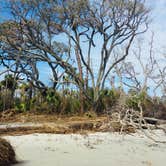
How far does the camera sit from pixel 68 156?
257 inches

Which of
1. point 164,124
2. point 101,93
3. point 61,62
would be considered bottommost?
point 164,124

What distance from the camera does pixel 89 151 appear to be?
7219mm

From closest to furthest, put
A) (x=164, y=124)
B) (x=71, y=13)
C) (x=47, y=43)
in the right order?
(x=164, y=124) → (x=71, y=13) → (x=47, y=43)

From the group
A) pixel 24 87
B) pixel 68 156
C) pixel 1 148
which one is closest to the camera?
pixel 1 148

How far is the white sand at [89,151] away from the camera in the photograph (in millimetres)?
6059

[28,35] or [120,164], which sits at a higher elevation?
[28,35]

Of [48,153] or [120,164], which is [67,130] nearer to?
[48,153]

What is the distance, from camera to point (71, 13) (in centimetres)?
2075

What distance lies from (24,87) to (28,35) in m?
3.85

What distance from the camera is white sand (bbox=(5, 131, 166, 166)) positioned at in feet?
19.9

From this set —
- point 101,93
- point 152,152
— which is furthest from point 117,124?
point 101,93

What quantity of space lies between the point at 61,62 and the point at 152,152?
556 inches

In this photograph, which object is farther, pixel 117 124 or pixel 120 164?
pixel 117 124

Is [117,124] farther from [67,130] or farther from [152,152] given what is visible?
[152,152]
